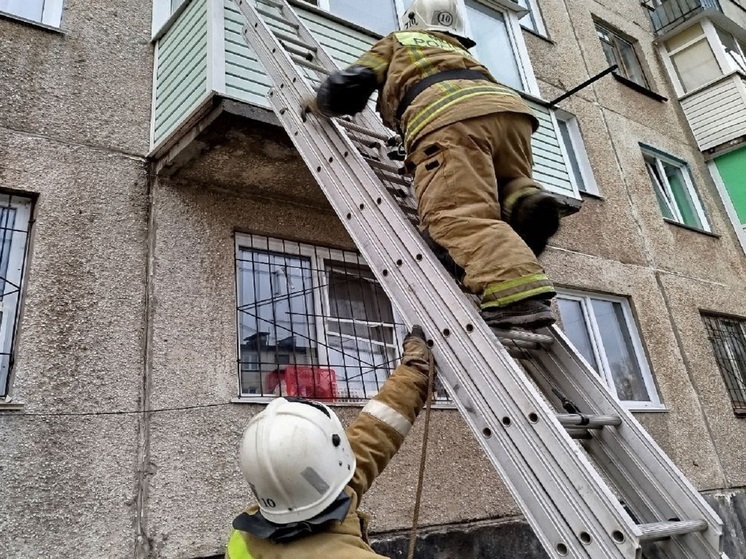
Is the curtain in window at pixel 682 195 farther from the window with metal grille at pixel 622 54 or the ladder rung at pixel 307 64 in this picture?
the ladder rung at pixel 307 64

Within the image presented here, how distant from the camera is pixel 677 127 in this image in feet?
32.2

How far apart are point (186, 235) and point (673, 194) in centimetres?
797

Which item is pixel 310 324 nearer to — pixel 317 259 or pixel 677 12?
pixel 317 259

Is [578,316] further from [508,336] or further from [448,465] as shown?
[508,336]

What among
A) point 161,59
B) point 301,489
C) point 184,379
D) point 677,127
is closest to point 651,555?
point 301,489

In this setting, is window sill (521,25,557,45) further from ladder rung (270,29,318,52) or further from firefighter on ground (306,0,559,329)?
firefighter on ground (306,0,559,329)

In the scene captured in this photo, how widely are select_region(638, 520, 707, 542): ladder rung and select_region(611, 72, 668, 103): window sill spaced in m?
8.63

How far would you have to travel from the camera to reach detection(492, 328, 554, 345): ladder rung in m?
2.08

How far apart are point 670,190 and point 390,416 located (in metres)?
8.35

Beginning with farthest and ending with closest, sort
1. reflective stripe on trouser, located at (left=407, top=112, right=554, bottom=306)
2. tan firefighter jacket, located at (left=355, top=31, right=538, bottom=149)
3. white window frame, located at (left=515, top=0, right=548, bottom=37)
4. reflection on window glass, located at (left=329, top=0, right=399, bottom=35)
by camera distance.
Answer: white window frame, located at (left=515, top=0, right=548, bottom=37), reflection on window glass, located at (left=329, top=0, right=399, bottom=35), tan firefighter jacket, located at (left=355, top=31, right=538, bottom=149), reflective stripe on trouser, located at (left=407, top=112, right=554, bottom=306)

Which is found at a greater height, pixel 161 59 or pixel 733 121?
pixel 733 121

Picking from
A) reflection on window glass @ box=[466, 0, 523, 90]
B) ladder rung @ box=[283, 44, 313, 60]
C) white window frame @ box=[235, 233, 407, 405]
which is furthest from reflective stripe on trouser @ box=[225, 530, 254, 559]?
reflection on window glass @ box=[466, 0, 523, 90]

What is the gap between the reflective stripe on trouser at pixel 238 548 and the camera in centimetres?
163

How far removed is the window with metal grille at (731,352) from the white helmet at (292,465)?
6.89 metres
